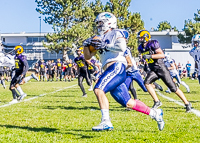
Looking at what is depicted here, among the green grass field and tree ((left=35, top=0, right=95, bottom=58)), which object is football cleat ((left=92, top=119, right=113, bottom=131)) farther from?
tree ((left=35, top=0, right=95, bottom=58))

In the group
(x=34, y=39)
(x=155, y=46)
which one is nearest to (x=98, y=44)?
(x=155, y=46)

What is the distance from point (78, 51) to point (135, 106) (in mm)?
8071

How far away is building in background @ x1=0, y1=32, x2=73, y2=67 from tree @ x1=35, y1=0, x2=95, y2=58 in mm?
15034

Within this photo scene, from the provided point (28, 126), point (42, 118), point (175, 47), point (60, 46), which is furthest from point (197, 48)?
point (175, 47)

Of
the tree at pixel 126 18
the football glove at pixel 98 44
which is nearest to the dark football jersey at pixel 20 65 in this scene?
the football glove at pixel 98 44

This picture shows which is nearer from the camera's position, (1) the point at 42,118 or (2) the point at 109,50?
(2) the point at 109,50

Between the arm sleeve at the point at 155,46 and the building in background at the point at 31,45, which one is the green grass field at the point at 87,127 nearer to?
the arm sleeve at the point at 155,46

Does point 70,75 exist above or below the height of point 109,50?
below

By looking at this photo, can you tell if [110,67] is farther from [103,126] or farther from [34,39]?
[34,39]

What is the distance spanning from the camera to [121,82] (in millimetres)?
5383

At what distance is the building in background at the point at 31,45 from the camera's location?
68.5 meters

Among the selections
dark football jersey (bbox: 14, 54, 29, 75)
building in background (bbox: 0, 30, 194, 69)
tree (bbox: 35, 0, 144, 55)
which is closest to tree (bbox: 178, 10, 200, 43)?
building in background (bbox: 0, 30, 194, 69)

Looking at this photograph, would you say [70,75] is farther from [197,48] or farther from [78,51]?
[197,48]

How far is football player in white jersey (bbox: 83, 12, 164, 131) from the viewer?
5207 mm
